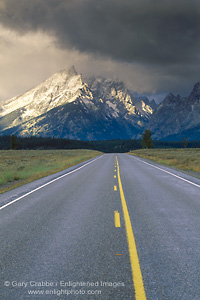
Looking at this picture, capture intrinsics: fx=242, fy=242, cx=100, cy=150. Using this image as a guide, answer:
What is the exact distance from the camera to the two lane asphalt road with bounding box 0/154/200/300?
3729mm

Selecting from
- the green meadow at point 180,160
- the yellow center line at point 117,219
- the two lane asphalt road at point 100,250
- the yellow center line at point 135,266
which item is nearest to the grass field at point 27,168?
the two lane asphalt road at point 100,250

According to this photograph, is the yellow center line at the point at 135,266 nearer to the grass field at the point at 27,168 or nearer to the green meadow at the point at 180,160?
the grass field at the point at 27,168

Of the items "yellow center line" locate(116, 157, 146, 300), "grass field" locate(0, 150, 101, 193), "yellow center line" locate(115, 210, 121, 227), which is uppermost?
"yellow center line" locate(116, 157, 146, 300)

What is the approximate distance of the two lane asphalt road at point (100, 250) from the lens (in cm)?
373

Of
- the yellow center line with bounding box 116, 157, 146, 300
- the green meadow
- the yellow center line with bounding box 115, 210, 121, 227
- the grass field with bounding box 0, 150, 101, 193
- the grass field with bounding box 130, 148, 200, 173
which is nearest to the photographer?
the yellow center line with bounding box 116, 157, 146, 300

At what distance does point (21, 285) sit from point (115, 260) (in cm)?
176

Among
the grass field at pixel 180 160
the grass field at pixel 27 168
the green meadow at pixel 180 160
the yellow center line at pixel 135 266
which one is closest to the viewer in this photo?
the yellow center line at pixel 135 266

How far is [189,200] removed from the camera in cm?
1034

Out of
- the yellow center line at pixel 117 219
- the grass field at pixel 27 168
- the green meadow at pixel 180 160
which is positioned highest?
the green meadow at pixel 180 160

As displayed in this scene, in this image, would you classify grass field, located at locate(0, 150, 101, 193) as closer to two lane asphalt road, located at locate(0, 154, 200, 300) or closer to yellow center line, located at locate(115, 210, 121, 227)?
two lane asphalt road, located at locate(0, 154, 200, 300)

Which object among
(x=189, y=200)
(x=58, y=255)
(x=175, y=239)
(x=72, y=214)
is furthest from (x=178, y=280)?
(x=189, y=200)

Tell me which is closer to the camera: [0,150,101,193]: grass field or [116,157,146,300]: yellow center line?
[116,157,146,300]: yellow center line

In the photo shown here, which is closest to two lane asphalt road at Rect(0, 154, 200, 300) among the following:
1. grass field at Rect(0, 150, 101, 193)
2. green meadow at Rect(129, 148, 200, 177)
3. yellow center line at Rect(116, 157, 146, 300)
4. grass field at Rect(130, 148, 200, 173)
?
yellow center line at Rect(116, 157, 146, 300)

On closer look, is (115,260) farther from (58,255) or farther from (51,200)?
(51,200)
